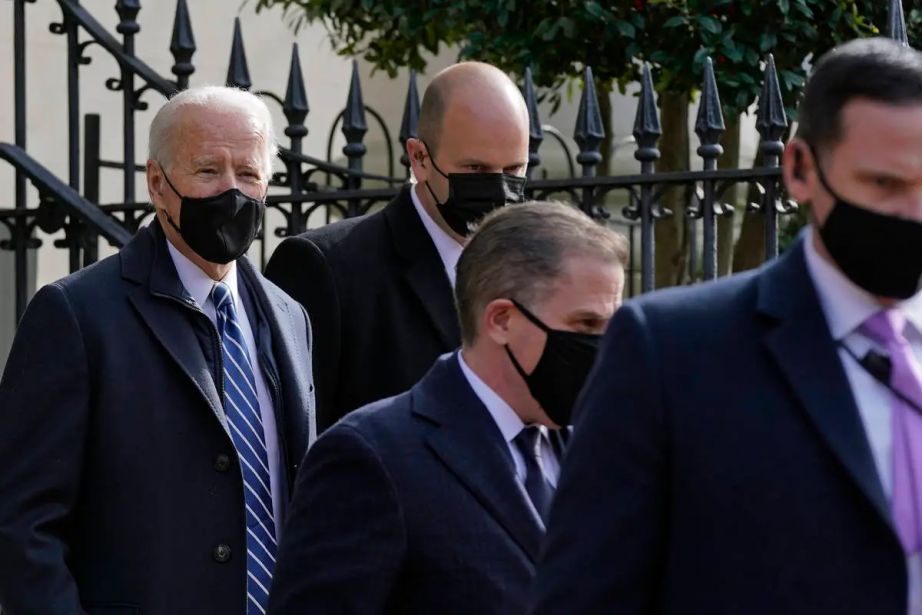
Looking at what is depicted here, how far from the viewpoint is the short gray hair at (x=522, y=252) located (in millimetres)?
3201

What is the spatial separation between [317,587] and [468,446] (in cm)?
31

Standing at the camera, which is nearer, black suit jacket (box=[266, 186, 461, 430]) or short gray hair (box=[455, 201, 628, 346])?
short gray hair (box=[455, 201, 628, 346])

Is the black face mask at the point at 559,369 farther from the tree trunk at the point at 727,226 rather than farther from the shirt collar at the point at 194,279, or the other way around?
the tree trunk at the point at 727,226

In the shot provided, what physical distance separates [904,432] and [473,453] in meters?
0.85

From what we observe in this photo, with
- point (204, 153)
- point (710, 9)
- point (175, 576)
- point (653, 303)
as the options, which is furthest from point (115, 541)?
point (710, 9)

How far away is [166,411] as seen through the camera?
3969 millimetres

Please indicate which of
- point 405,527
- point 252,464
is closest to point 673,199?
point 252,464

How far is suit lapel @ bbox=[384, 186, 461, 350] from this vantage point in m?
4.45

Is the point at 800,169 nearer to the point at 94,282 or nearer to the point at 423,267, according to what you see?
the point at 94,282

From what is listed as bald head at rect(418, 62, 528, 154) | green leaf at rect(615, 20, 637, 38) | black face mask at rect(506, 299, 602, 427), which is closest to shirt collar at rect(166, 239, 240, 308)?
bald head at rect(418, 62, 528, 154)

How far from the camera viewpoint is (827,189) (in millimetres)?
2518

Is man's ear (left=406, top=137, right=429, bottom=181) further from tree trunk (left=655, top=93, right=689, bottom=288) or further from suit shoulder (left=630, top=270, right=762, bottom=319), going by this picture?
tree trunk (left=655, top=93, right=689, bottom=288)

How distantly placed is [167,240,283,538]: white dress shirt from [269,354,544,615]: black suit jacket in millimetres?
975

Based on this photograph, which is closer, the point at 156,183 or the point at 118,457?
the point at 118,457
